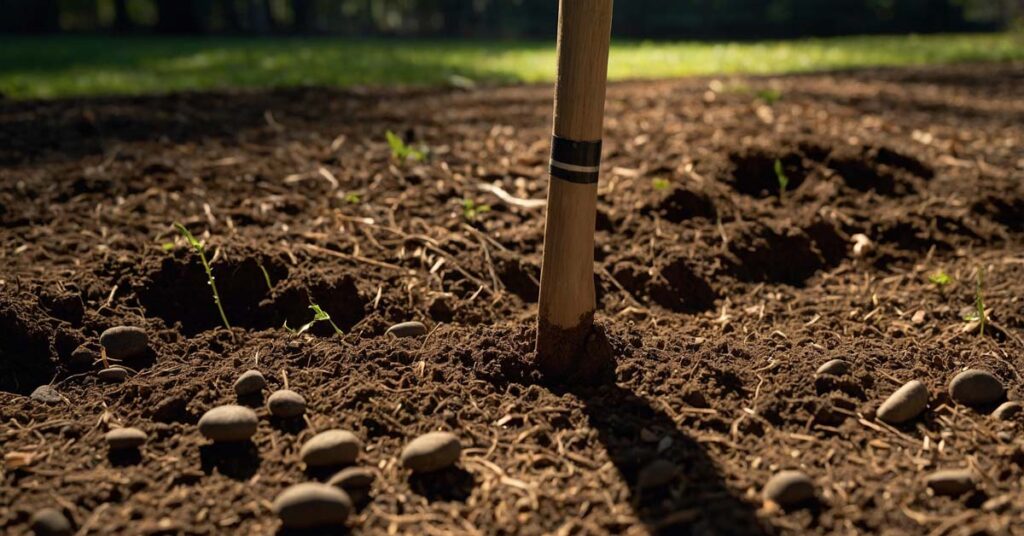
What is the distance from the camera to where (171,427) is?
2361 mm

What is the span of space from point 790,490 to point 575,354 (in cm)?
78

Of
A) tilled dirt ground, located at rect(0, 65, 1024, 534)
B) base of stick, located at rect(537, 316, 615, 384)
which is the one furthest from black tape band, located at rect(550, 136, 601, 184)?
tilled dirt ground, located at rect(0, 65, 1024, 534)

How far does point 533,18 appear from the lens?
23203 mm

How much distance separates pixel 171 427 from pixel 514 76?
25.1 ft

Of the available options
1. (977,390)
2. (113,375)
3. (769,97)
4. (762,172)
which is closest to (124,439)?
(113,375)

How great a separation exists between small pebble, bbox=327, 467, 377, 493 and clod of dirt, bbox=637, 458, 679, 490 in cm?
66

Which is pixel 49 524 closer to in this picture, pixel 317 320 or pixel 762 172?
pixel 317 320

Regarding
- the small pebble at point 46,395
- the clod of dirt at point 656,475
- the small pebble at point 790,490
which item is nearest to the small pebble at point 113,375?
the small pebble at point 46,395

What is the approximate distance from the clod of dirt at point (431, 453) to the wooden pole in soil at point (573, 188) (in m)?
0.53

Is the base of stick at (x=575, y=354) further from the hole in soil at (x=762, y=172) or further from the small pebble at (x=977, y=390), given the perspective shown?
the hole in soil at (x=762, y=172)

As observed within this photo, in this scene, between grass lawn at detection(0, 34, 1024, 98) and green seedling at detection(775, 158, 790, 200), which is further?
grass lawn at detection(0, 34, 1024, 98)

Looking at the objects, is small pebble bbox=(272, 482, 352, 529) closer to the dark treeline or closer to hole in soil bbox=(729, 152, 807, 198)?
hole in soil bbox=(729, 152, 807, 198)

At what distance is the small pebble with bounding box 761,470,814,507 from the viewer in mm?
2008

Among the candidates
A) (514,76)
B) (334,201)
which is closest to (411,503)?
(334,201)
